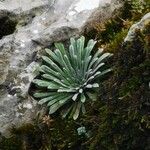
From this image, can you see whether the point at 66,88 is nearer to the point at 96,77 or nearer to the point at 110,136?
the point at 96,77

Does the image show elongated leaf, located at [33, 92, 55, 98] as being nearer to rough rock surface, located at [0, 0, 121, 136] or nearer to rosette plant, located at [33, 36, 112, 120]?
rosette plant, located at [33, 36, 112, 120]

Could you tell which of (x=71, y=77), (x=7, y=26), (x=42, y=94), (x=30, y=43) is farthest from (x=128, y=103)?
(x=7, y=26)

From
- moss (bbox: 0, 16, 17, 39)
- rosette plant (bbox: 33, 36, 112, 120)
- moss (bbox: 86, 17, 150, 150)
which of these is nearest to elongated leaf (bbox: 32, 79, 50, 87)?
rosette plant (bbox: 33, 36, 112, 120)

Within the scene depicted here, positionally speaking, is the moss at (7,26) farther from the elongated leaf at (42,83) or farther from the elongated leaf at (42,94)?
the elongated leaf at (42,94)

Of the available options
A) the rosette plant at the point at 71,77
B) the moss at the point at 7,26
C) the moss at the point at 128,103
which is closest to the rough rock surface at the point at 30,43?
the moss at the point at 7,26

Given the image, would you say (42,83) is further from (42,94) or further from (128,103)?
(128,103)

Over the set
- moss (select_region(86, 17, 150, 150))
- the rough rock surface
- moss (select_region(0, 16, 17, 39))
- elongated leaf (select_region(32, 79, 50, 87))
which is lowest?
moss (select_region(86, 17, 150, 150))

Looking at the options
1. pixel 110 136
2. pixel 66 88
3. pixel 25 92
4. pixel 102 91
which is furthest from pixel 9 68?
pixel 110 136
